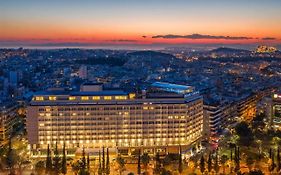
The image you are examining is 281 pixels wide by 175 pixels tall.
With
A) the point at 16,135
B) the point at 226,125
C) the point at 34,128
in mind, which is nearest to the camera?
the point at 34,128

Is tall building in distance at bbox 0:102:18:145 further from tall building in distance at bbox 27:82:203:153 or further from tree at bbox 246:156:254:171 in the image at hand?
tree at bbox 246:156:254:171

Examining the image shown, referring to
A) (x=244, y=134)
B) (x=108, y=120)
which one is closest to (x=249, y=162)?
(x=244, y=134)

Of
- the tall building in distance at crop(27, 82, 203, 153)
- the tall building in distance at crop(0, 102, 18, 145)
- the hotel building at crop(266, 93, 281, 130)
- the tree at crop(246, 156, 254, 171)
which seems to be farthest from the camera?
the hotel building at crop(266, 93, 281, 130)

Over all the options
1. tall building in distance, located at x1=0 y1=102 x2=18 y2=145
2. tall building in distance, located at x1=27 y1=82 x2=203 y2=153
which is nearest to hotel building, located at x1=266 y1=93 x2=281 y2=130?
tall building in distance, located at x1=27 y1=82 x2=203 y2=153

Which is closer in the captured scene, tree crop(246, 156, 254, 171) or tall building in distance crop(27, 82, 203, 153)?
tree crop(246, 156, 254, 171)

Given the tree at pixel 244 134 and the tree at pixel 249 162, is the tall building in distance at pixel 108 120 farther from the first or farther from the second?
the tree at pixel 249 162

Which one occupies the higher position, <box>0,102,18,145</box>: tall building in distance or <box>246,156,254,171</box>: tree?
<box>0,102,18,145</box>: tall building in distance

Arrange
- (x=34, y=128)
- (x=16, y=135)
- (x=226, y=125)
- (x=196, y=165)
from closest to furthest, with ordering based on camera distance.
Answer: (x=196, y=165) → (x=34, y=128) → (x=16, y=135) → (x=226, y=125)

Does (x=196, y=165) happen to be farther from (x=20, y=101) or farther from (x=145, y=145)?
(x=20, y=101)

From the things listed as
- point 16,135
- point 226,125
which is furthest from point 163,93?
point 16,135
